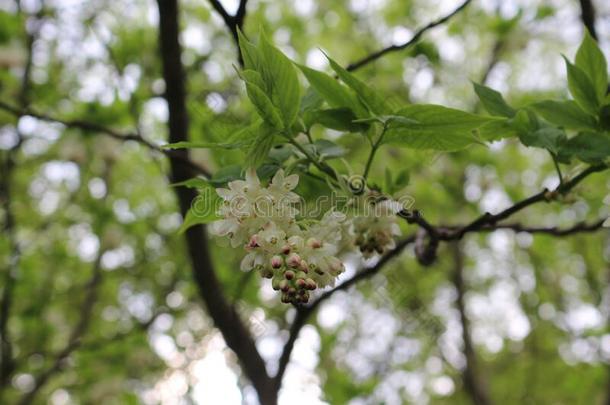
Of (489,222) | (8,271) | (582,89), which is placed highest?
(8,271)

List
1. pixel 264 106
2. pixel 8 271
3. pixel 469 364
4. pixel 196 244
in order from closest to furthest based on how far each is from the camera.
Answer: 1. pixel 264 106
2. pixel 196 244
3. pixel 8 271
4. pixel 469 364

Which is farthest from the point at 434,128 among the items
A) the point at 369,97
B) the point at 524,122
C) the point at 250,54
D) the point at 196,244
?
the point at 196,244

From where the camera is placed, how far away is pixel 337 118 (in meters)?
1.37

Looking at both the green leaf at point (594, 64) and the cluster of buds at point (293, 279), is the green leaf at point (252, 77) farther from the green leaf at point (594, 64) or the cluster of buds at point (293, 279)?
the green leaf at point (594, 64)

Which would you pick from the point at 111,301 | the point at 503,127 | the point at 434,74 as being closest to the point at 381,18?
the point at 434,74

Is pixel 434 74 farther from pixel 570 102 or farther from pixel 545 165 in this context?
pixel 570 102

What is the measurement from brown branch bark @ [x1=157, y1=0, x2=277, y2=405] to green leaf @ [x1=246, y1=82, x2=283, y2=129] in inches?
39.5

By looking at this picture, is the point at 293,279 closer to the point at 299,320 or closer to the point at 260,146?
the point at 260,146

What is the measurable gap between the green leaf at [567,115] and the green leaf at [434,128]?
12.6 inches

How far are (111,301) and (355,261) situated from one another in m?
2.34

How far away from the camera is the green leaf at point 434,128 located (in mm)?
1290

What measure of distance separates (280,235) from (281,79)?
314 millimetres

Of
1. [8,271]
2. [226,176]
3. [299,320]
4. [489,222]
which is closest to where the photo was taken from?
[226,176]

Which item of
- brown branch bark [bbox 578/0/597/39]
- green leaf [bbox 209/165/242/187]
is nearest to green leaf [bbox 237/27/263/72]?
green leaf [bbox 209/165/242/187]
